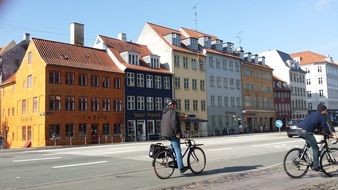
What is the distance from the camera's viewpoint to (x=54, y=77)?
152 ft

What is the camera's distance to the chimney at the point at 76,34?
183 ft

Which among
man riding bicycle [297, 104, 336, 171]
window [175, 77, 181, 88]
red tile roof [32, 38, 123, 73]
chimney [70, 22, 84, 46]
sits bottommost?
man riding bicycle [297, 104, 336, 171]

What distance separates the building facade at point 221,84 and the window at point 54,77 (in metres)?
26.6

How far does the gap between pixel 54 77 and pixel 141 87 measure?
1249cm

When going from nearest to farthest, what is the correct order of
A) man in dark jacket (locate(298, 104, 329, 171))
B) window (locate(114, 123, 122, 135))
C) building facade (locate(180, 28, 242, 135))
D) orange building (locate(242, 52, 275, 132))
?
man in dark jacket (locate(298, 104, 329, 171)) → window (locate(114, 123, 122, 135)) → building facade (locate(180, 28, 242, 135)) → orange building (locate(242, 52, 275, 132))

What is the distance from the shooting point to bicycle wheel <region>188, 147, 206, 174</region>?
454 inches

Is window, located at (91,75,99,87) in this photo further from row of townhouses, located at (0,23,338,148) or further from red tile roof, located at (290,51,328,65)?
red tile roof, located at (290,51,328,65)

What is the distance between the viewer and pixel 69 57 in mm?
49250

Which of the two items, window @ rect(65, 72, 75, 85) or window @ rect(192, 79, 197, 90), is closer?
window @ rect(65, 72, 75, 85)

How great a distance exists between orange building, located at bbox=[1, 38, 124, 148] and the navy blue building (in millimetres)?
1243

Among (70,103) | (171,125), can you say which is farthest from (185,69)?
(171,125)

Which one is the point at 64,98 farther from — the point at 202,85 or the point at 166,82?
the point at 202,85

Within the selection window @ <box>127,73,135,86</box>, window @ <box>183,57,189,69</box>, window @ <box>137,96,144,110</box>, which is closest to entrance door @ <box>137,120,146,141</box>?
window @ <box>137,96,144,110</box>

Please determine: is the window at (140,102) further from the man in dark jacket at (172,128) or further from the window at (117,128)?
the man in dark jacket at (172,128)
